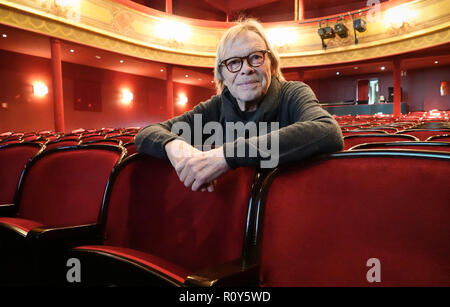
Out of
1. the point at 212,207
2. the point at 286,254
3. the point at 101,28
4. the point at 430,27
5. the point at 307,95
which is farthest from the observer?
the point at 430,27

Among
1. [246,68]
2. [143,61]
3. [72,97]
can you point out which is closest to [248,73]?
[246,68]

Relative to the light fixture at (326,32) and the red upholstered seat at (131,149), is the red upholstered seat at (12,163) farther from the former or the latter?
the light fixture at (326,32)

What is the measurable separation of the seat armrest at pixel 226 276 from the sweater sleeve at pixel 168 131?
415 mm

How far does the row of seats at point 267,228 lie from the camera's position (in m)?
0.53

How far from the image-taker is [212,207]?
2.55 ft

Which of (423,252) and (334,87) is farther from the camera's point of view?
(334,87)

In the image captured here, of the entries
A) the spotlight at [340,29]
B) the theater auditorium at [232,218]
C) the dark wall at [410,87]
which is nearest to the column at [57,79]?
the theater auditorium at [232,218]

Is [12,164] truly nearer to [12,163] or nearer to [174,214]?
[12,163]

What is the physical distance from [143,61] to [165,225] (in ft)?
26.8

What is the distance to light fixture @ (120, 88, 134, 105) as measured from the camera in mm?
9808

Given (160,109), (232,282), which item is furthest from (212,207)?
(160,109)

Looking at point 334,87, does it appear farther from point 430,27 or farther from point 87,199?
point 87,199

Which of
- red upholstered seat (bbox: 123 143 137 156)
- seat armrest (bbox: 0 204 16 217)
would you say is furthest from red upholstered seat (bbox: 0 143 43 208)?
red upholstered seat (bbox: 123 143 137 156)
